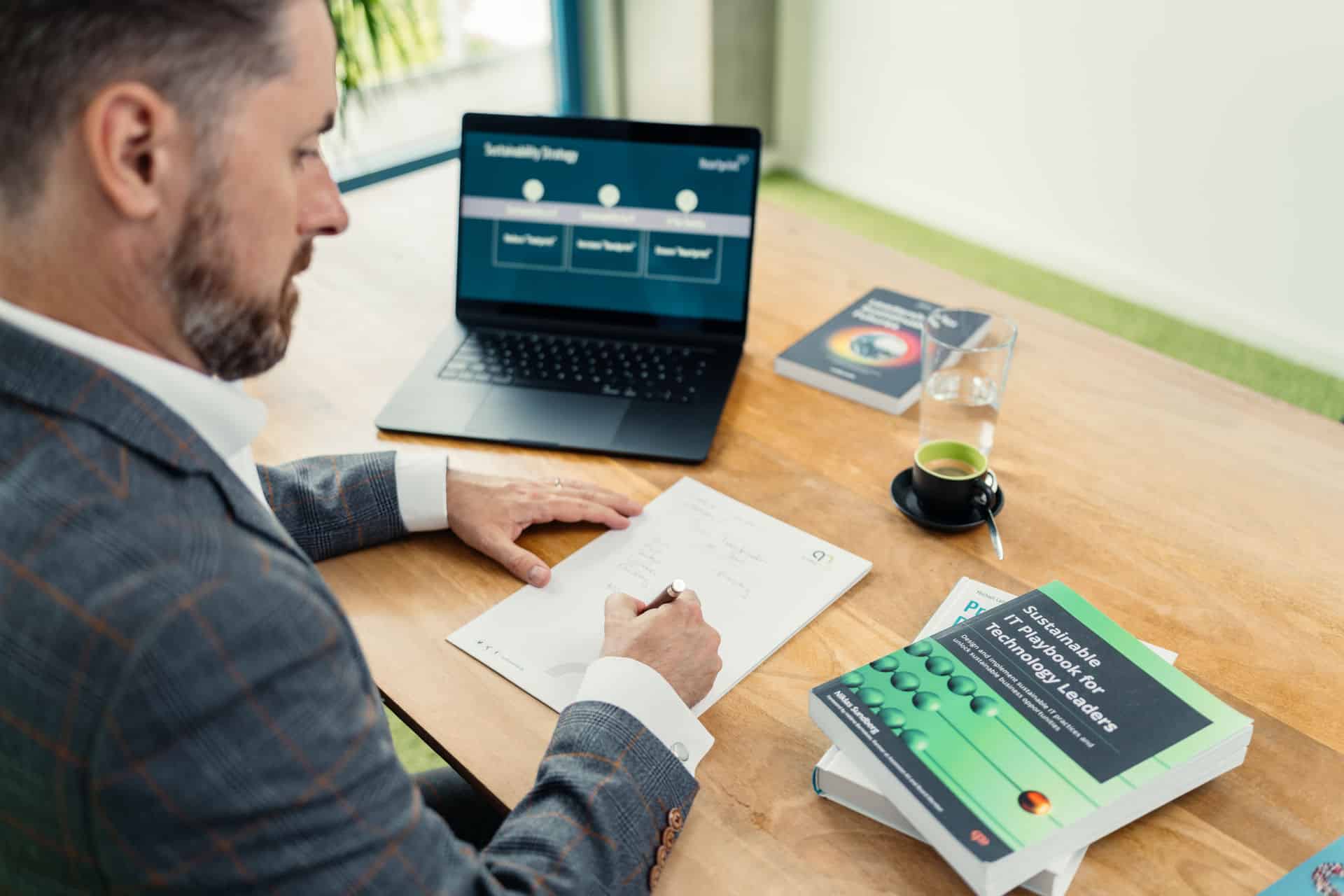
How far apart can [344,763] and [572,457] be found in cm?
70

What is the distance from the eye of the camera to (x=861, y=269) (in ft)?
5.90

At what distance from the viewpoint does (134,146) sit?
701 millimetres

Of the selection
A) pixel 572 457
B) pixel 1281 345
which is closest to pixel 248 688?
pixel 572 457

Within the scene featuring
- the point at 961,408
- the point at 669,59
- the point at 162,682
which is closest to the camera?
the point at 162,682

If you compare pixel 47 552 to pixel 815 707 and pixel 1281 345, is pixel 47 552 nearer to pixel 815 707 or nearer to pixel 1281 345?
pixel 815 707

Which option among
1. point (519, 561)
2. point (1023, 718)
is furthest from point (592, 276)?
point (1023, 718)

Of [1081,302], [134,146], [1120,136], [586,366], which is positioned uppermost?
[134,146]

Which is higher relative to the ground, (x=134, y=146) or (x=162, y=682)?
(x=134, y=146)

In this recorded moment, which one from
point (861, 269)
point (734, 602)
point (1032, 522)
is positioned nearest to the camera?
point (734, 602)

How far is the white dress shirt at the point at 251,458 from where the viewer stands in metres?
0.75

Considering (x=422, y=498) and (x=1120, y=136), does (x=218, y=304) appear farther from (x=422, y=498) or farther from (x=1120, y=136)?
(x=1120, y=136)

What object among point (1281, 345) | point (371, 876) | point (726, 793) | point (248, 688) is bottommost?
point (1281, 345)

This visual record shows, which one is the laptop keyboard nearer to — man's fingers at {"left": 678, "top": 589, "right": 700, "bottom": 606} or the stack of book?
man's fingers at {"left": 678, "top": 589, "right": 700, "bottom": 606}

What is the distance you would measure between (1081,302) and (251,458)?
9.89 feet
